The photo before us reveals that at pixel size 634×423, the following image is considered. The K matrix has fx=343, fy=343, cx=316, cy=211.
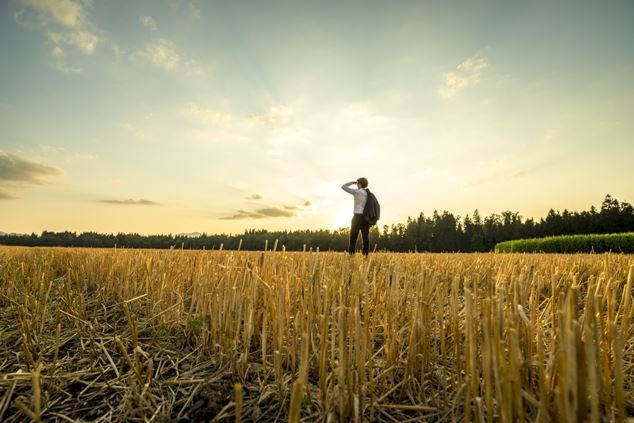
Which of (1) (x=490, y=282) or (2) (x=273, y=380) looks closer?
(1) (x=490, y=282)

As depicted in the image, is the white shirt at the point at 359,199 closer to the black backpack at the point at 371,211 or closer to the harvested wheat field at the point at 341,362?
the black backpack at the point at 371,211

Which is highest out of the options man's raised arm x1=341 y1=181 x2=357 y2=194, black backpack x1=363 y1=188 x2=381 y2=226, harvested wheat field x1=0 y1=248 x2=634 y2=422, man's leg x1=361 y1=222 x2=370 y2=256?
man's raised arm x1=341 y1=181 x2=357 y2=194

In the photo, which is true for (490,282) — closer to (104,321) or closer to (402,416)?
(402,416)

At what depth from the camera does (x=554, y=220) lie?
239 ft

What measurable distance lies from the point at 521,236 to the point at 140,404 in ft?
286

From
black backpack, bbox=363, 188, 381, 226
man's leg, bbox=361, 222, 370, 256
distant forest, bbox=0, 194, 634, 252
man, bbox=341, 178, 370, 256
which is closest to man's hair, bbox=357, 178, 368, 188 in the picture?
man, bbox=341, 178, 370, 256

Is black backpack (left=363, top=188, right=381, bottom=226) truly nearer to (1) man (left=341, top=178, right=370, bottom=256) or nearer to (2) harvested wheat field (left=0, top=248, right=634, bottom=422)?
(1) man (left=341, top=178, right=370, bottom=256)

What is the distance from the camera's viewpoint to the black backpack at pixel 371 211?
9172mm

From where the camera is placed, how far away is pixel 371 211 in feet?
30.2

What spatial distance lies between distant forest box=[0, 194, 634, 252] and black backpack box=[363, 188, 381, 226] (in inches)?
2207

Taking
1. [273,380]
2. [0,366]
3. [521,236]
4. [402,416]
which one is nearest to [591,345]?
[402,416]

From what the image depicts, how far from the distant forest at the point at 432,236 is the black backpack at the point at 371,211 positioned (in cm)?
5606

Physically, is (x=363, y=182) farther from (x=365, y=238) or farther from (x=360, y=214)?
(x=365, y=238)

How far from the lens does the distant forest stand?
66688 mm
